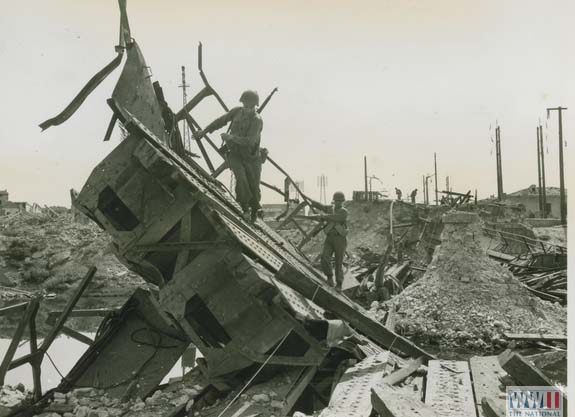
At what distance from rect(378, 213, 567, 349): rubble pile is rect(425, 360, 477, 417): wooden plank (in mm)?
5050

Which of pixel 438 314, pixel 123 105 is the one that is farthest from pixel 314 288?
pixel 438 314

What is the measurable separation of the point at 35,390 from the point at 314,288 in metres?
3.89

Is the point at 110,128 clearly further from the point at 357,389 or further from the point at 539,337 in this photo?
the point at 539,337

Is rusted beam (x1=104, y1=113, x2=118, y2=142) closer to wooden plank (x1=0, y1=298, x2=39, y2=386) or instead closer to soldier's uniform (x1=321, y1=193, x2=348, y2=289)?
wooden plank (x1=0, y1=298, x2=39, y2=386)

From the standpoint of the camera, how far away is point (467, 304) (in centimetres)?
1198

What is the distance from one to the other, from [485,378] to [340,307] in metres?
1.76

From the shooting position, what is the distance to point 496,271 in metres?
12.3

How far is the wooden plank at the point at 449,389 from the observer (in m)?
4.85

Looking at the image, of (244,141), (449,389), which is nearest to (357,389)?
(449,389)

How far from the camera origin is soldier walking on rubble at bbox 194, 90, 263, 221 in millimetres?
6918

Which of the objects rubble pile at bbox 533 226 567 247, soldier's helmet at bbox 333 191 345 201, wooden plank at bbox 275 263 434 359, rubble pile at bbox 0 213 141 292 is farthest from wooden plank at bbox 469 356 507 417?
rubble pile at bbox 0 213 141 292

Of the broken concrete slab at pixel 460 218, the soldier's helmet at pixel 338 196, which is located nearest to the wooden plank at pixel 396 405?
the soldier's helmet at pixel 338 196

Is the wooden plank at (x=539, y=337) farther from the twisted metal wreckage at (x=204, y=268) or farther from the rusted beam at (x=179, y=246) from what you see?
the rusted beam at (x=179, y=246)

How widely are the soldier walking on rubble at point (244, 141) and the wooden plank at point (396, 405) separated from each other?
3596 millimetres
